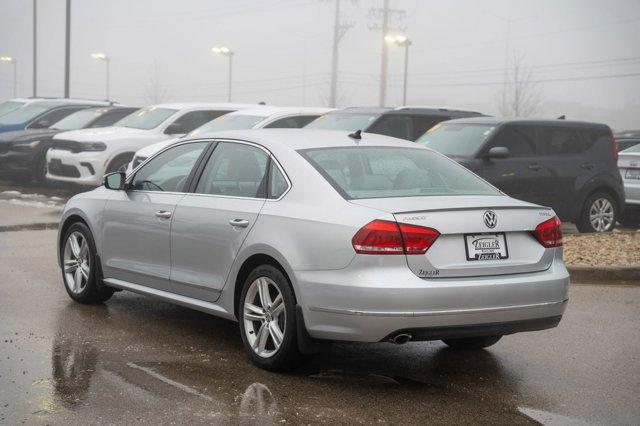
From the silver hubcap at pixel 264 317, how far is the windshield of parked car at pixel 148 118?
45.1 feet

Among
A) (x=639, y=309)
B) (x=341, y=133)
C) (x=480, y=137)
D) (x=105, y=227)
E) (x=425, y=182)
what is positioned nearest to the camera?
(x=425, y=182)

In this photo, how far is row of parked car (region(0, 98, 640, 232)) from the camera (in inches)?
583

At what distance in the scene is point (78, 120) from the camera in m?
23.4

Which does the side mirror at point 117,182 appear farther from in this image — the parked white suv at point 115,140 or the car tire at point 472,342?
the parked white suv at point 115,140

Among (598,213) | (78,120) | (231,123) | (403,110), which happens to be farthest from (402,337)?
(78,120)

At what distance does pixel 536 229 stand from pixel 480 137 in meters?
8.37

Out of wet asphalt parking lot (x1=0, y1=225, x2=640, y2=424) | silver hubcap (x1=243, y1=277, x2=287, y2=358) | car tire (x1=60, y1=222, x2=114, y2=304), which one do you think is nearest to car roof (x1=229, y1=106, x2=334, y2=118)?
car tire (x1=60, y1=222, x2=114, y2=304)

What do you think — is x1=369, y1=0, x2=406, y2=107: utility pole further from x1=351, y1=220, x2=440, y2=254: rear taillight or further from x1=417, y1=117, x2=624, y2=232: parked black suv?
x1=351, y1=220, x2=440, y2=254: rear taillight

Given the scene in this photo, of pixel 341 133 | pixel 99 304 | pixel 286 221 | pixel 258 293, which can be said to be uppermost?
pixel 341 133

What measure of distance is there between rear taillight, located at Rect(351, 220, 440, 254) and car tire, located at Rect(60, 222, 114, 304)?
323 cm

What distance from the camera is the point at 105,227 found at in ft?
27.7

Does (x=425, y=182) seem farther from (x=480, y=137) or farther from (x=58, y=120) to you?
(x=58, y=120)

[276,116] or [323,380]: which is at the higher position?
[276,116]

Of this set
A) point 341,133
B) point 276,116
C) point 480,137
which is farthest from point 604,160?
point 341,133
